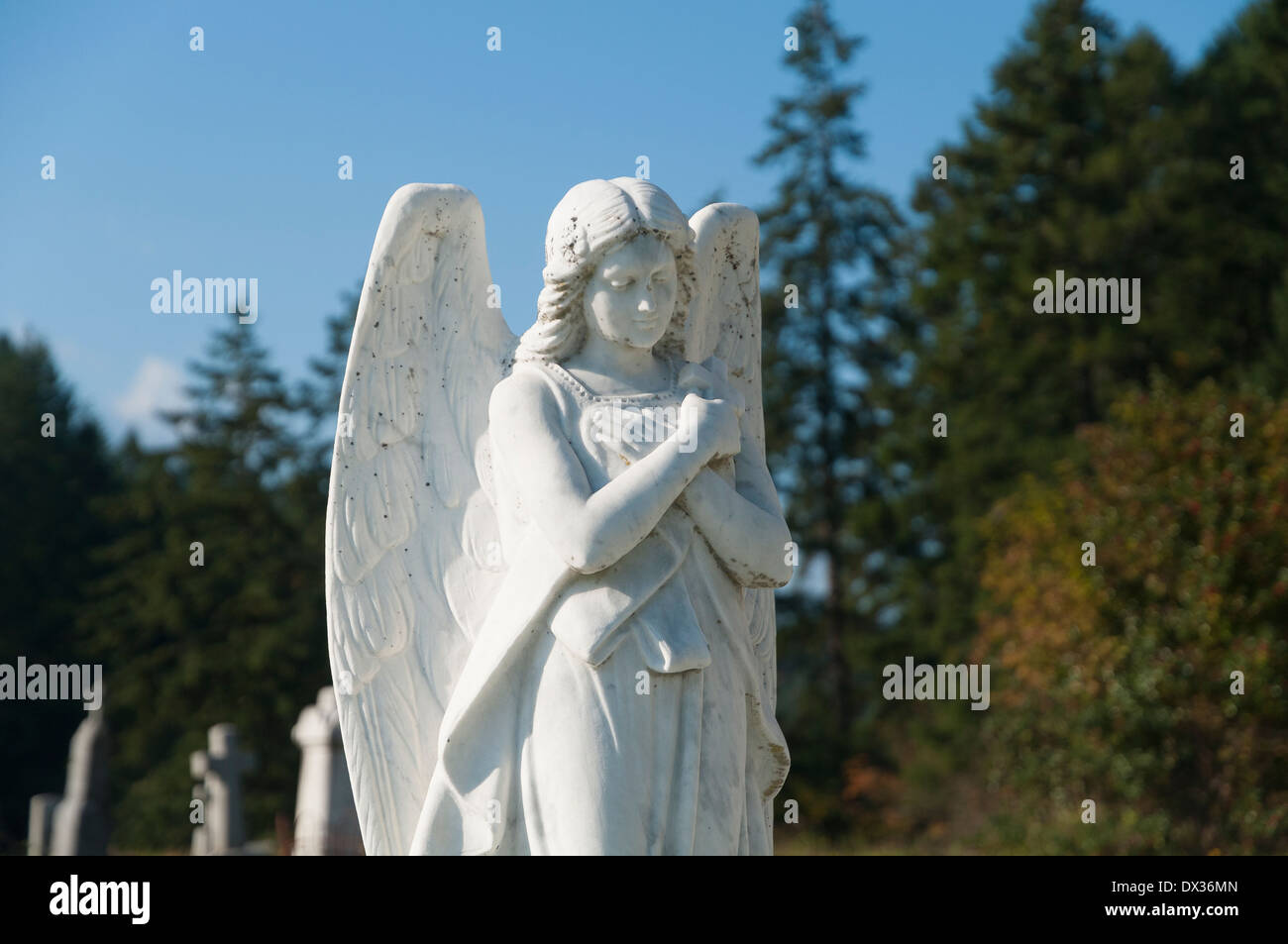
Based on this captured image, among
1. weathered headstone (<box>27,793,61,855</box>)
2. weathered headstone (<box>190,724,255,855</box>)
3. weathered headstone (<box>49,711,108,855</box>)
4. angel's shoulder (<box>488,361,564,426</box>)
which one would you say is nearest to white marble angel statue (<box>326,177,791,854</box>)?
angel's shoulder (<box>488,361,564,426</box>)

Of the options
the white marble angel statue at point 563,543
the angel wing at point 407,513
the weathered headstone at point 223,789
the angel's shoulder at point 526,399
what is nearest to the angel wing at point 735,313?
the white marble angel statue at point 563,543

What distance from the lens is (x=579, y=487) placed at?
176 inches

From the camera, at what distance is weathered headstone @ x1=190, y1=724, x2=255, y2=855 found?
48.9ft

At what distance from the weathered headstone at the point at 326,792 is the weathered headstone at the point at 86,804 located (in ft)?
12.4

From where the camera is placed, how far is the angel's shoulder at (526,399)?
15.1 feet

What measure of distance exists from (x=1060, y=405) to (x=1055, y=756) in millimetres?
7217

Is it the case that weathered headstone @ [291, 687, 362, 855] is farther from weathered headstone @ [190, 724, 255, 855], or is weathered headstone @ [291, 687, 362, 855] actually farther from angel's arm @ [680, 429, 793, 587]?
angel's arm @ [680, 429, 793, 587]

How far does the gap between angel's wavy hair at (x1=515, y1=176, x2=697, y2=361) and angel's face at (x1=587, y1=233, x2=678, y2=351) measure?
0.09ft

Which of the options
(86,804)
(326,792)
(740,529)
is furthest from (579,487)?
(86,804)

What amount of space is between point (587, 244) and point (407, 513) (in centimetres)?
109

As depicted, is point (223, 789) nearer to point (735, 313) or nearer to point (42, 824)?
point (42, 824)

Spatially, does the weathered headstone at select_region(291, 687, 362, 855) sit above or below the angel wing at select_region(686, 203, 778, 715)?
below

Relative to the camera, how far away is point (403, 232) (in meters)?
4.87

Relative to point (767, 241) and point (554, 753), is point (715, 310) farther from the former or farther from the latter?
point (767, 241)
